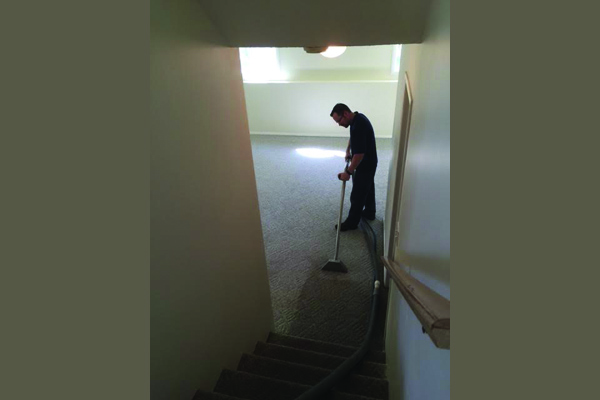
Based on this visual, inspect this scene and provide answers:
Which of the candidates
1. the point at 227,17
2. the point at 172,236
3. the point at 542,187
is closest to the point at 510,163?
the point at 542,187

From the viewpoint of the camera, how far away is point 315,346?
2.80m

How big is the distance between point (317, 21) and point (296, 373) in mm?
2053

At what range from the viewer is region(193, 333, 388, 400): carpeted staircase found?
1958mm

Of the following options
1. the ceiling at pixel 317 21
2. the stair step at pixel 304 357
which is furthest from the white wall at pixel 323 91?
the stair step at pixel 304 357

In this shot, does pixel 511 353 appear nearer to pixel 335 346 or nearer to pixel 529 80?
pixel 529 80

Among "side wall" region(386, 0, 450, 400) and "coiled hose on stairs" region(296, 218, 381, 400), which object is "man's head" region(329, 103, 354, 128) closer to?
"coiled hose on stairs" region(296, 218, 381, 400)

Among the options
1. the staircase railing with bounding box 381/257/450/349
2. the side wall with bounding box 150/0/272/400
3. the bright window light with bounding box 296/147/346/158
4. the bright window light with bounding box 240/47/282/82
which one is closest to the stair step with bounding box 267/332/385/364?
the side wall with bounding box 150/0/272/400

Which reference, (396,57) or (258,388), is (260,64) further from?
(258,388)

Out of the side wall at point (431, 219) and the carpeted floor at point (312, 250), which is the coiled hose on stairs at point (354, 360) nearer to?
the carpeted floor at point (312, 250)

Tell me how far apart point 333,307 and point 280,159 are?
4042mm

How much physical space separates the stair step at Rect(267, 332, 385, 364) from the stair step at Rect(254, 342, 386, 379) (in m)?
0.20

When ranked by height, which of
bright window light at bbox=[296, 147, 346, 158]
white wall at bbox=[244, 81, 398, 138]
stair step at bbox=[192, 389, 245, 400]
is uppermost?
white wall at bbox=[244, 81, 398, 138]

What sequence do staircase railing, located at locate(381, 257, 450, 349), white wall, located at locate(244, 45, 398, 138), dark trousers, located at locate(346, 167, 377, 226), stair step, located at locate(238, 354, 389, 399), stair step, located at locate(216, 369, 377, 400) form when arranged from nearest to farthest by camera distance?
staircase railing, located at locate(381, 257, 450, 349), stair step, located at locate(216, 369, 377, 400), stair step, located at locate(238, 354, 389, 399), dark trousers, located at locate(346, 167, 377, 226), white wall, located at locate(244, 45, 398, 138)

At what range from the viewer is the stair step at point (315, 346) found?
8.86 feet
